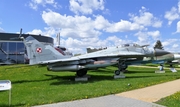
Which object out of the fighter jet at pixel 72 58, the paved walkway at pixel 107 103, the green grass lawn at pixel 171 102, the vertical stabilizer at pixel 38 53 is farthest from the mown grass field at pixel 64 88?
the green grass lawn at pixel 171 102

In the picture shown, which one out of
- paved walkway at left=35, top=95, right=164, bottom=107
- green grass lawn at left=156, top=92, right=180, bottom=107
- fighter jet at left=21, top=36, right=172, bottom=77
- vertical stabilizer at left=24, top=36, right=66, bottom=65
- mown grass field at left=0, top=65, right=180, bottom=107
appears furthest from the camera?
vertical stabilizer at left=24, top=36, right=66, bottom=65

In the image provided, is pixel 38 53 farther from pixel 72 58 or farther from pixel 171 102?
pixel 171 102

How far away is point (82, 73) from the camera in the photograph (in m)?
14.8

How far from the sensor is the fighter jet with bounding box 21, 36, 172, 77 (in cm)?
1306

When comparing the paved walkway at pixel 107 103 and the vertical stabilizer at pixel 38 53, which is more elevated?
the vertical stabilizer at pixel 38 53

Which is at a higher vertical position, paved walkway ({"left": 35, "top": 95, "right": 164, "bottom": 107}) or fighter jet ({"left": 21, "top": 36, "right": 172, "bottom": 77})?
fighter jet ({"left": 21, "top": 36, "right": 172, "bottom": 77})

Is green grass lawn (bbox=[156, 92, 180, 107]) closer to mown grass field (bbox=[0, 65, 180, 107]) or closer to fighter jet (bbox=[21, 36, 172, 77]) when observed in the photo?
mown grass field (bbox=[0, 65, 180, 107])

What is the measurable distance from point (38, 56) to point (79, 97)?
7449 mm

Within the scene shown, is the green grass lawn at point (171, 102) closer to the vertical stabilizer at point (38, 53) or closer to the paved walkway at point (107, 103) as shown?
the paved walkway at point (107, 103)

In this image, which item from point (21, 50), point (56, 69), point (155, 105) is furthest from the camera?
point (21, 50)

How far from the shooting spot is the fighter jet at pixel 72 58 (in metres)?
13.1

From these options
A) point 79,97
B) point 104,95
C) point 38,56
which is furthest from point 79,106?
point 38,56

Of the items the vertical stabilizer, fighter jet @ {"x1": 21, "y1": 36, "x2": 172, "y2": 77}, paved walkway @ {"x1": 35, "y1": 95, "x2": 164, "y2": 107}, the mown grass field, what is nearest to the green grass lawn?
paved walkway @ {"x1": 35, "y1": 95, "x2": 164, "y2": 107}

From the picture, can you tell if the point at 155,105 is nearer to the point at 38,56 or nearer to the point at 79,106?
the point at 79,106
